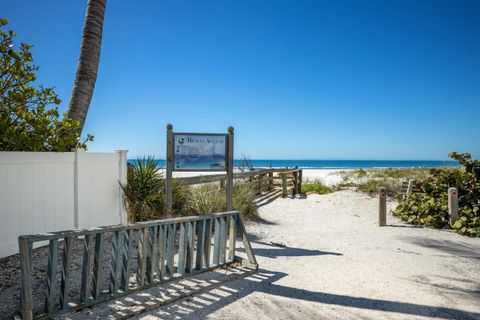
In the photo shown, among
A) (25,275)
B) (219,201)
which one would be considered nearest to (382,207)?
(219,201)

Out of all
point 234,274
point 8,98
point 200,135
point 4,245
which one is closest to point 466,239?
point 234,274

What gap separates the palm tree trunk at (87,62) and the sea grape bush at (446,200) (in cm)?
855

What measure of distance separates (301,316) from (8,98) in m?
5.90

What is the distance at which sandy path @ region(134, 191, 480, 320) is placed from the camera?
3.70 meters

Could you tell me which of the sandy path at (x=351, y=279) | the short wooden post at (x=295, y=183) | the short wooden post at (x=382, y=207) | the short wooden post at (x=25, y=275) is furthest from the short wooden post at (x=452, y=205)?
the short wooden post at (x=25, y=275)

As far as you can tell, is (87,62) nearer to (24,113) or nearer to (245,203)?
(24,113)

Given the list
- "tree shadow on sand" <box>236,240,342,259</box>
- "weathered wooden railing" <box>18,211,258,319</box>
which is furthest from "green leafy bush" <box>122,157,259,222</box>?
"weathered wooden railing" <box>18,211,258,319</box>

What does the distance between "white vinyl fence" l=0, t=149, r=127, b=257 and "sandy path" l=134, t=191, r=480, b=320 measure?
316 cm

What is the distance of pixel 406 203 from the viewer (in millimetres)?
9781

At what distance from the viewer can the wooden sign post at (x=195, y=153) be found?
667 cm

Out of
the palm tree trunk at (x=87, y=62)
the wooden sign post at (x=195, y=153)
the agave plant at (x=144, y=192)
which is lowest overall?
the agave plant at (x=144, y=192)

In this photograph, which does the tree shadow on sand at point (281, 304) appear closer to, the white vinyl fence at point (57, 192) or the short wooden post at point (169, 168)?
the short wooden post at point (169, 168)

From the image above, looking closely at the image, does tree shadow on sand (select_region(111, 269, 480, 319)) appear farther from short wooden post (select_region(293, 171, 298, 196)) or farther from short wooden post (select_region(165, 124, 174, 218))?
short wooden post (select_region(293, 171, 298, 196))

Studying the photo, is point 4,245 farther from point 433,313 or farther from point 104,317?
point 433,313
